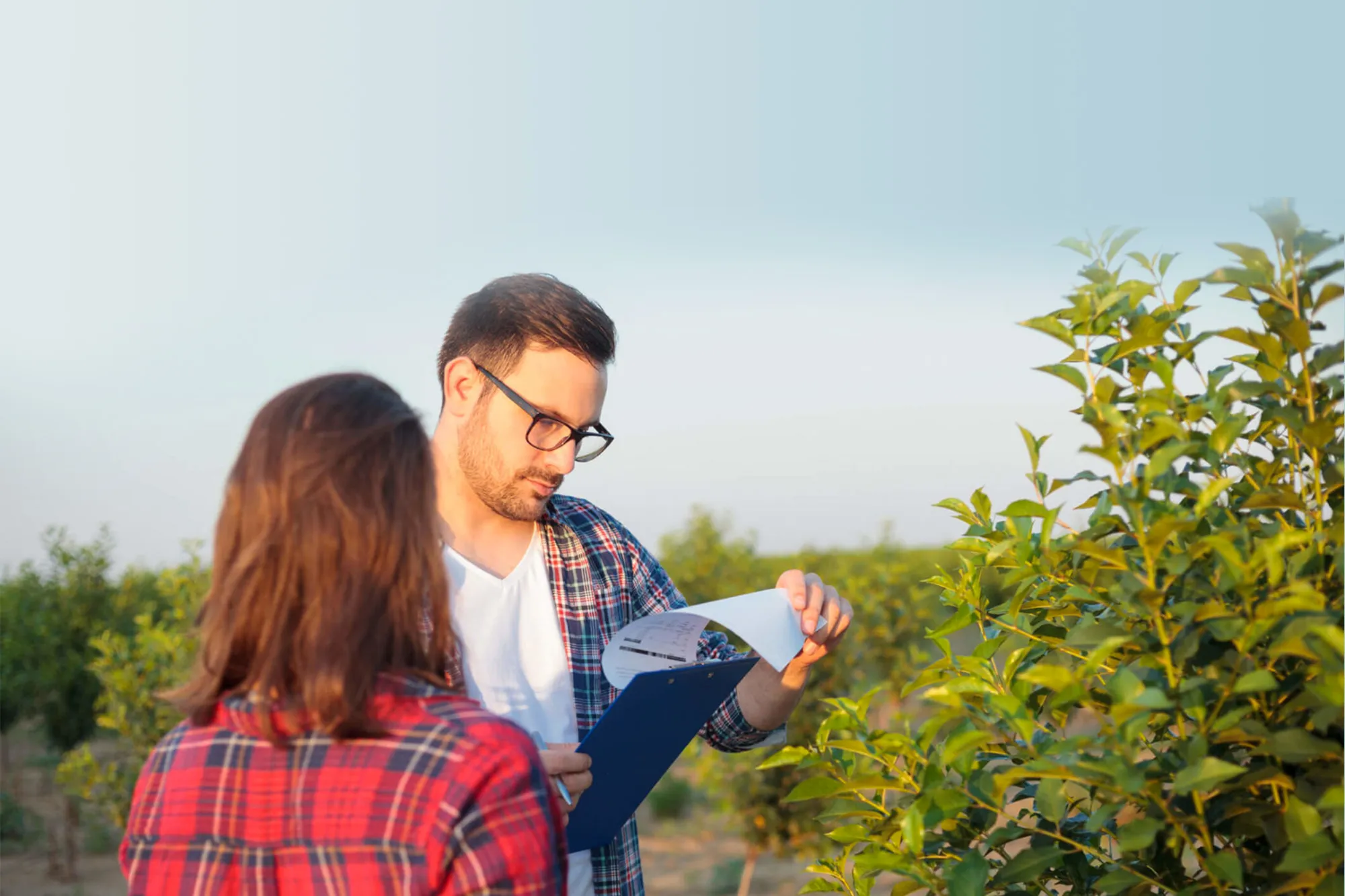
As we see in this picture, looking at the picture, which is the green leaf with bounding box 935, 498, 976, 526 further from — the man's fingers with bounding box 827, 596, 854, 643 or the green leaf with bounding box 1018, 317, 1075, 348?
the man's fingers with bounding box 827, 596, 854, 643

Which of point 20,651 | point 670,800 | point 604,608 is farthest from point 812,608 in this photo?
point 20,651

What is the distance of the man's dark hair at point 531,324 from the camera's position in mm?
2570

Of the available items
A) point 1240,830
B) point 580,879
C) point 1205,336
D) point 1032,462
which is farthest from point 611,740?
point 1205,336

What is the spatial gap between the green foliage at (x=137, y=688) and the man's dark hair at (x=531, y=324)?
526 centimetres

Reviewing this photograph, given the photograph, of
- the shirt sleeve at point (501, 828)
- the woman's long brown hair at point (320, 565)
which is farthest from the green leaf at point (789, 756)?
the woman's long brown hair at point (320, 565)

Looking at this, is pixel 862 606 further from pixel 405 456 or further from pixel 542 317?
pixel 405 456

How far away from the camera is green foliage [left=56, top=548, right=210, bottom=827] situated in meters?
7.14

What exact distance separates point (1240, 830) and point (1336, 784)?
0.13m

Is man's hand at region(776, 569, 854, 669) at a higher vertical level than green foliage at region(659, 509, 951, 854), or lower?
higher

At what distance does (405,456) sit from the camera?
1361 mm

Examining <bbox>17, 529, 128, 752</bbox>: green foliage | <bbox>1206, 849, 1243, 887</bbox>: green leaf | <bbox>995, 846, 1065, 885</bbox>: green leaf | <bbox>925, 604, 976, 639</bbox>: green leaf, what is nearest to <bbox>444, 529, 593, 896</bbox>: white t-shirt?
<bbox>925, 604, 976, 639</bbox>: green leaf

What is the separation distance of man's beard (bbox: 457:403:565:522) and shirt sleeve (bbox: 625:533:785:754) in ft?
0.96

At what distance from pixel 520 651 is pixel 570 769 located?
683mm

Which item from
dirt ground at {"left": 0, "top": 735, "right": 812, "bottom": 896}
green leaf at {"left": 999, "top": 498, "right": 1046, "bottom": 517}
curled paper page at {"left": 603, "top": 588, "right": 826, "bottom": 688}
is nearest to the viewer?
green leaf at {"left": 999, "top": 498, "right": 1046, "bottom": 517}
